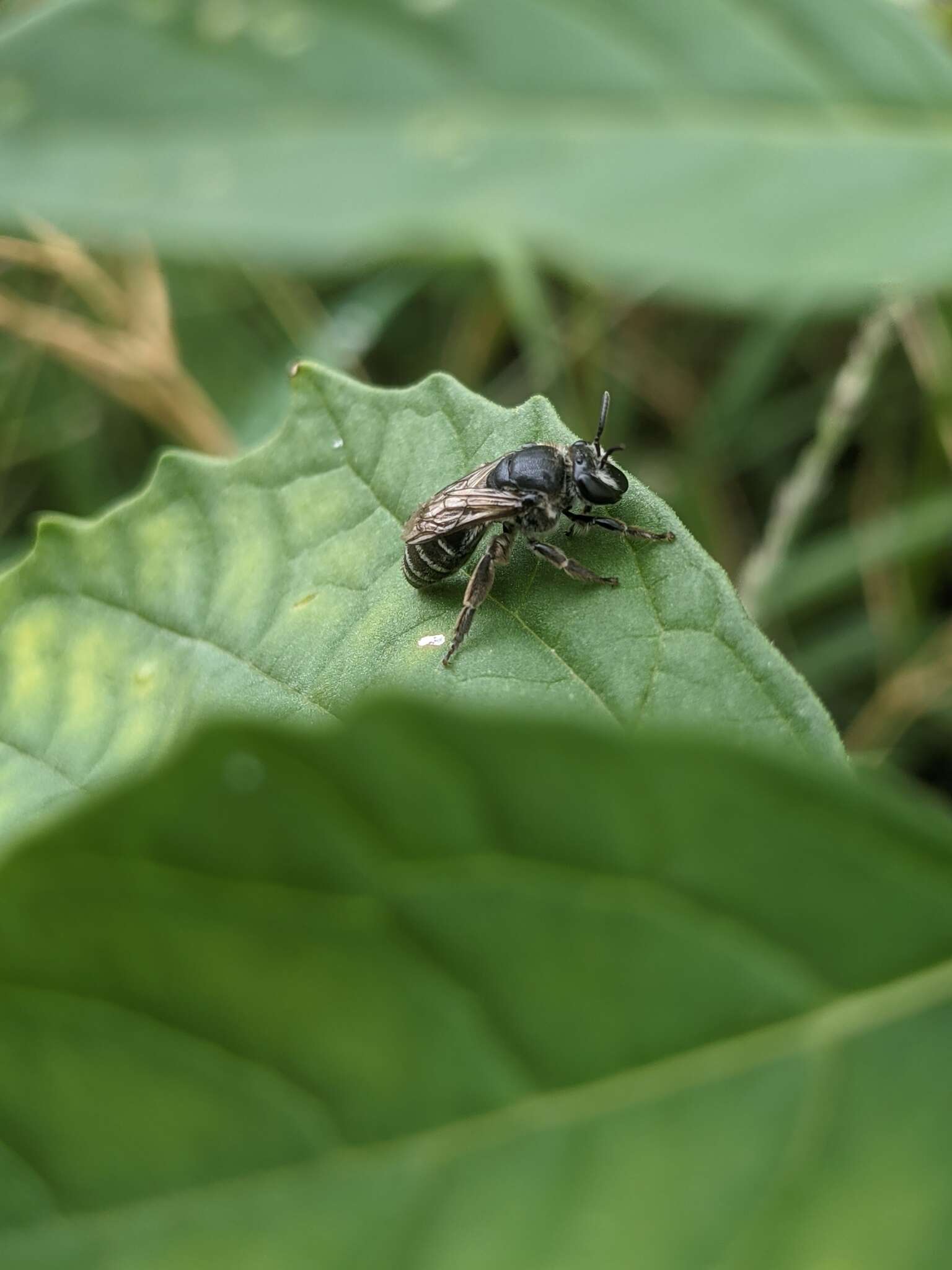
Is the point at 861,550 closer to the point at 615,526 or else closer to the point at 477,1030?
the point at 615,526

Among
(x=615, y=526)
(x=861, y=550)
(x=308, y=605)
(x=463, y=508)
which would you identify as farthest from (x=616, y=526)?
(x=861, y=550)

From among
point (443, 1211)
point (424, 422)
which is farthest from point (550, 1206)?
point (424, 422)

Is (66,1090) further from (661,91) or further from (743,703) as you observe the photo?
(743,703)

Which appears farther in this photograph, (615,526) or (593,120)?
(615,526)

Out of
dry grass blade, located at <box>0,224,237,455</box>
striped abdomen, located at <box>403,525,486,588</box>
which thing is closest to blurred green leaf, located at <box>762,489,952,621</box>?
striped abdomen, located at <box>403,525,486,588</box>

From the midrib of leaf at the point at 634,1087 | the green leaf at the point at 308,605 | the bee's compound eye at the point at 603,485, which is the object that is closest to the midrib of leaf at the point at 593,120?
the midrib of leaf at the point at 634,1087

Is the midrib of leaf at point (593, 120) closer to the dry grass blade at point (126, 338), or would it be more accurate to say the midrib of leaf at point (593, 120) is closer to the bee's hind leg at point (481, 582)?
the bee's hind leg at point (481, 582)
